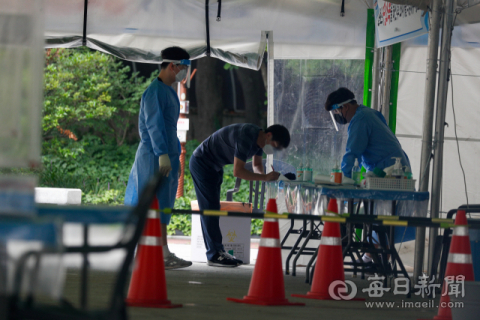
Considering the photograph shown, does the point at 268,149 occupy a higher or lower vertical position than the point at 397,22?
lower

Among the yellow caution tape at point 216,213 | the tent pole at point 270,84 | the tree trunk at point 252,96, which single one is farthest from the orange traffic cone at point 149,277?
the tree trunk at point 252,96

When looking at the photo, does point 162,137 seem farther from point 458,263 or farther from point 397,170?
point 458,263

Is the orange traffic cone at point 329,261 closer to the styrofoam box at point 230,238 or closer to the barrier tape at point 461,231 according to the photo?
the barrier tape at point 461,231

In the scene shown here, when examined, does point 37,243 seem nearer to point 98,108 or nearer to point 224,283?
point 224,283

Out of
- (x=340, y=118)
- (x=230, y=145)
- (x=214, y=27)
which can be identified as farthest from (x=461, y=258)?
(x=214, y=27)

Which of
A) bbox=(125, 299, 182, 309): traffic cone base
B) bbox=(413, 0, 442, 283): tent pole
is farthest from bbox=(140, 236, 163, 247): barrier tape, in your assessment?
bbox=(413, 0, 442, 283): tent pole

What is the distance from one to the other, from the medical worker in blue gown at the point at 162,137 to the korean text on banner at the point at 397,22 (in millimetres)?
2034

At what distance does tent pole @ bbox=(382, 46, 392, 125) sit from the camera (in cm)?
688

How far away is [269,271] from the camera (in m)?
3.80

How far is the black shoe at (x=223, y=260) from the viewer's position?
252 inches

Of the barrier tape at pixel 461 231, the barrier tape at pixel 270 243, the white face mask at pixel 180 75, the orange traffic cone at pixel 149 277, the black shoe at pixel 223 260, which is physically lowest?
the black shoe at pixel 223 260

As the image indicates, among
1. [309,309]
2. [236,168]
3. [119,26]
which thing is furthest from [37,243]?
[119,26]

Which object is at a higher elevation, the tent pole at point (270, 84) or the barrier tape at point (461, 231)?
the tent pole at point (270, 84)

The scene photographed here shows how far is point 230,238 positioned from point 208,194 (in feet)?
2.82
